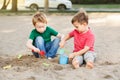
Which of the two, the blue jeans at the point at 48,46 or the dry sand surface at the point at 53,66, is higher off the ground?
the blue jeans at the point at 48,46

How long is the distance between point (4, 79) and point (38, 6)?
89.9 ft

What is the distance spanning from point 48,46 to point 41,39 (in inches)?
10.4

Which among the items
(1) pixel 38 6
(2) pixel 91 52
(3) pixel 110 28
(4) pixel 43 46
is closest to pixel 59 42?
(4) pixel 43 46

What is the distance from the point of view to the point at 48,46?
6.52m

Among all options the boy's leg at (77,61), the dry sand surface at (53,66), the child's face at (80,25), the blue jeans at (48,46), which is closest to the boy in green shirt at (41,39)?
the blue jeans at (48,46)

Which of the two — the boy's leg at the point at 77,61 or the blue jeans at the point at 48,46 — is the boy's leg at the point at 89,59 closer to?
the boy's leg at the point at 77,61

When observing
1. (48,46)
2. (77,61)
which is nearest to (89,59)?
(77,61)

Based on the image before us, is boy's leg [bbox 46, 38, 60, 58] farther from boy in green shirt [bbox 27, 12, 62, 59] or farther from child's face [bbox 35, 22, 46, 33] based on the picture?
child's face [bbox 35, 22, 46, 33]

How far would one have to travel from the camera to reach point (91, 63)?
5.57 metres

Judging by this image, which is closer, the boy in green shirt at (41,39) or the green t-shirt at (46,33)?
the boy in green shirt at (41,39)

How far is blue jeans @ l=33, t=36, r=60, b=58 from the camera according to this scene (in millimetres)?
6293

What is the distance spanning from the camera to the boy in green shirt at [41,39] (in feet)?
20.2

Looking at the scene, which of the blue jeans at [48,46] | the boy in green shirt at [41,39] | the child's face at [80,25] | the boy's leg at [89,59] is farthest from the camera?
the blue jeans at [48,46]

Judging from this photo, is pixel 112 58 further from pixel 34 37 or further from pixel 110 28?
pixel 110 28
